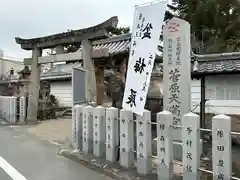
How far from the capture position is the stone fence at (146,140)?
494 cm

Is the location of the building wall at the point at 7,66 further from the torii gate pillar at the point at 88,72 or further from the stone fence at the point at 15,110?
the torii gate pillar at the point at 88,72

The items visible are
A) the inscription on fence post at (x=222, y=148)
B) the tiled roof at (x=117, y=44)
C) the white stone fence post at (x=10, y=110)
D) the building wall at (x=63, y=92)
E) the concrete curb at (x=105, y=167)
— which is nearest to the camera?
the inscription on fence post at (x=222, y=148)

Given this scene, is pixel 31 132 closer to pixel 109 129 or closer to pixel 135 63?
pixel 109 129

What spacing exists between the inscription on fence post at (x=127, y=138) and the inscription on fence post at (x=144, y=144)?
18.0 inches

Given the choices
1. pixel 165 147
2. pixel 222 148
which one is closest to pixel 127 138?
pixel 165 147

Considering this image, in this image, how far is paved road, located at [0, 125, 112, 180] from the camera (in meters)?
6.99

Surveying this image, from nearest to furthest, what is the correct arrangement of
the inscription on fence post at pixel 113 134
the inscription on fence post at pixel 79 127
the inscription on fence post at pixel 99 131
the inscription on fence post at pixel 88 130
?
the inscription on fence post at pixel 113 134, the inscription on fence post at pixel 99 131, the inscription on fence post at pixel 88 130, the inscription on fence post at pixel 79 127

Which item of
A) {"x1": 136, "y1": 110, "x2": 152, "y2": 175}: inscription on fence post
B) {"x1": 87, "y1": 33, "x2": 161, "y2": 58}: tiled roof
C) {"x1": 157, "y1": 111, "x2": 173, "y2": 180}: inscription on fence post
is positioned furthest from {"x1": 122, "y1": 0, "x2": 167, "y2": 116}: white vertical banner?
{"x1": 87, "y1": 33, "x2": 161, "y2": 58}: tiled roof

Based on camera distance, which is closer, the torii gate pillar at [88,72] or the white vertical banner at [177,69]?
the white vertical banner at [177,69]

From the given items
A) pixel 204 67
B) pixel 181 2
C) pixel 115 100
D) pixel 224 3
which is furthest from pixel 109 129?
pixel 181 2

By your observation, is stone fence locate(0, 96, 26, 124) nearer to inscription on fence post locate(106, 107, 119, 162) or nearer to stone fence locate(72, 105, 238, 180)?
stone fence locate(72, 105, 238, 180)

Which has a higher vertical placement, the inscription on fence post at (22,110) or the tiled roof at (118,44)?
the tiled roof at (118,44)

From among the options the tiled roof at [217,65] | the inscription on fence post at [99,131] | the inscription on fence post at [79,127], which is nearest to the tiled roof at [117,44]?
the tiled roof at [217,65]

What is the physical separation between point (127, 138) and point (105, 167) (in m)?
0.86
